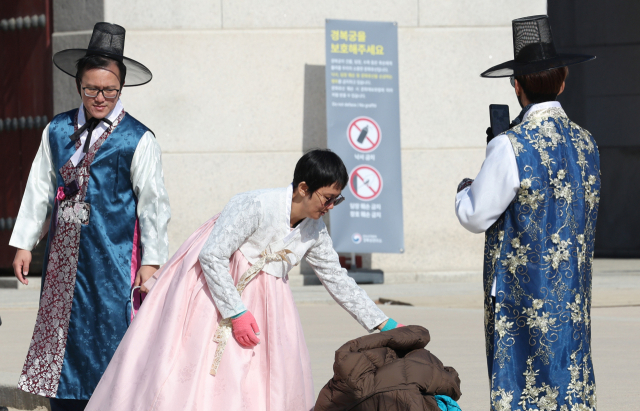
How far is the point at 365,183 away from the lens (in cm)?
1047

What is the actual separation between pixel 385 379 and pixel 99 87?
1.68 meters

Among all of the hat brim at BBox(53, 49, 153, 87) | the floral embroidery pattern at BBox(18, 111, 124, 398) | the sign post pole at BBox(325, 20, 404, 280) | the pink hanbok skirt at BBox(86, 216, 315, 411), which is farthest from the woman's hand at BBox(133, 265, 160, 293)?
the sign post pole at BBox(325, 20, 404, 280)

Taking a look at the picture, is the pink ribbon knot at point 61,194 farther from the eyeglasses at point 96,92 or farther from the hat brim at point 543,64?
the hat brim at point 543,64

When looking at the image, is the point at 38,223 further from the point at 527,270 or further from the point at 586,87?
the point at 586,87

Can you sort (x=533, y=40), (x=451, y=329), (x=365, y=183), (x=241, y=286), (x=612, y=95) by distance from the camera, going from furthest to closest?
(x=612, y=95) < (x=365, y=183) < (x=451, y=329) < (x=241, y=286) < (x=533, y=40)

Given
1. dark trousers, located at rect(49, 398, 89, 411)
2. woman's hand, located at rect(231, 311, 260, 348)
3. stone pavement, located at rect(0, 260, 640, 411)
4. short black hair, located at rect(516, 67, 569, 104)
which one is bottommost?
stone pavement, located at rect(0, 260, 640, 411)

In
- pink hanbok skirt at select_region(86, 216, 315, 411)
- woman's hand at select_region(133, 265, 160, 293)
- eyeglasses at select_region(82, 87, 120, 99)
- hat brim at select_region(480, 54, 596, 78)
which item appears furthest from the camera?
eyeglasses at select_region(82, 87, 120, 99)

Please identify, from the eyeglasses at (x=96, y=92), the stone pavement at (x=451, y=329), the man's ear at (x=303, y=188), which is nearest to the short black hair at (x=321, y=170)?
the man's ear at (x=303, y=188)

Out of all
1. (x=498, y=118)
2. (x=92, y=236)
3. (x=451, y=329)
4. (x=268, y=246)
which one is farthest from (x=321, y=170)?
(x=451, y=329)

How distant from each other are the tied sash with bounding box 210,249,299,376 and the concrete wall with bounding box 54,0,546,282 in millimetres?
7250

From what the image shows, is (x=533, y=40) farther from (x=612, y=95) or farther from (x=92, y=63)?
(x=612, y=95)

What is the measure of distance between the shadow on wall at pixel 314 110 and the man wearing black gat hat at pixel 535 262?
25.5 ft

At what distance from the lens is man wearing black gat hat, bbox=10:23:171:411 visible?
12.3 ft

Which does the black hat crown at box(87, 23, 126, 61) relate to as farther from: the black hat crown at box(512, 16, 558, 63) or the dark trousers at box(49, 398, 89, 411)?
the black hat crown at box(512, 16, 558, 63)
